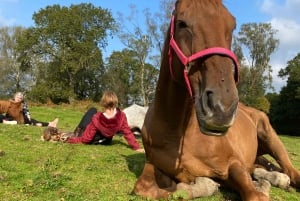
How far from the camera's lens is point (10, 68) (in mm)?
61531

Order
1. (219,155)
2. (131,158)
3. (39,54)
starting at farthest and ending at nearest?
(39,54)
(131,158)
(219,155)

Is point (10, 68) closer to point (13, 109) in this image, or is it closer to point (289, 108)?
point (289, 108)

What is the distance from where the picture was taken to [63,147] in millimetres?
8594

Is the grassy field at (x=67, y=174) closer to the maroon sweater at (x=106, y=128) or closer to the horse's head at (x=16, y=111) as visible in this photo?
the maroon sweater at (x=106, y=128)

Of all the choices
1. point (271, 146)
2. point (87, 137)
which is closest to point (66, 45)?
point (87, 137)

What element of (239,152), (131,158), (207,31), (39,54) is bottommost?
(131,158)

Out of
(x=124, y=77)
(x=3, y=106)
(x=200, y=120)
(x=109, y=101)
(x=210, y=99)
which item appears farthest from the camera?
(x=124, y=77)

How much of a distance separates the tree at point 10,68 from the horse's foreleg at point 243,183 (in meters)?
59.5

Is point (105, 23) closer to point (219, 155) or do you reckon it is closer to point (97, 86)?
point (97, 86)

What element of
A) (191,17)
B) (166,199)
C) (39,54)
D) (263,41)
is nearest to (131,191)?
(166,199)

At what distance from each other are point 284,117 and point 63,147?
46530 millimetres

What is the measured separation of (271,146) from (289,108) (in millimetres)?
47088

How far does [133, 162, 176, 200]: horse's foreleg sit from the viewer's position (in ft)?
15.0

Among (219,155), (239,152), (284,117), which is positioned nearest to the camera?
(219,155)
